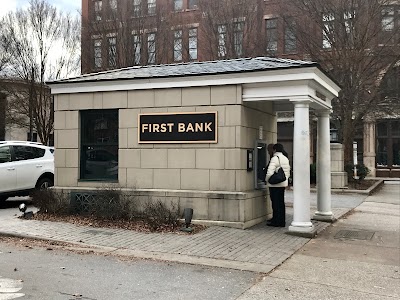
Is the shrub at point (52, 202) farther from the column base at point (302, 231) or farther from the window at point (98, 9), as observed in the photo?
the window at point (98, 9)

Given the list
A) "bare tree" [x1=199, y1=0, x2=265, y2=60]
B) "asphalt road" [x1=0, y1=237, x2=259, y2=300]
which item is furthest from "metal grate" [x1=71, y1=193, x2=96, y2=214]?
"bare tree" [x1=199, y1=0, x2=265, y2=60]

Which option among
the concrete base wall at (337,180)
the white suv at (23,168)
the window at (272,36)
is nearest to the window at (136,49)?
the window at (272,36)

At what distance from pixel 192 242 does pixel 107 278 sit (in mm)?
2455

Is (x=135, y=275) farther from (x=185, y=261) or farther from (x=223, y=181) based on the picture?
(x=223, y=181)

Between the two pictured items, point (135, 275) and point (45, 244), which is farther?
point (45, 244)

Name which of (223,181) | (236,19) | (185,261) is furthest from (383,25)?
(185,261)

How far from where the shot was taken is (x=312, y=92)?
9320mm

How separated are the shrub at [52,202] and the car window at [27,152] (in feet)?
9.10

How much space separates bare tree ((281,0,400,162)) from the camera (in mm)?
21672

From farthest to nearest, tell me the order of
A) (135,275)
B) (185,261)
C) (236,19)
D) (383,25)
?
(236,19), (383,25), (185,261), (135,275)

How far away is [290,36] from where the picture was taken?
24328 millimetres

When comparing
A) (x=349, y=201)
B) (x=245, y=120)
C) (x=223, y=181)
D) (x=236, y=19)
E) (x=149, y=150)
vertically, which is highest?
(x=236, y=19)

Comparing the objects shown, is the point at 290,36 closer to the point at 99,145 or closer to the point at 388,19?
the point at 388,19

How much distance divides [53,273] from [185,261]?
194 cm
